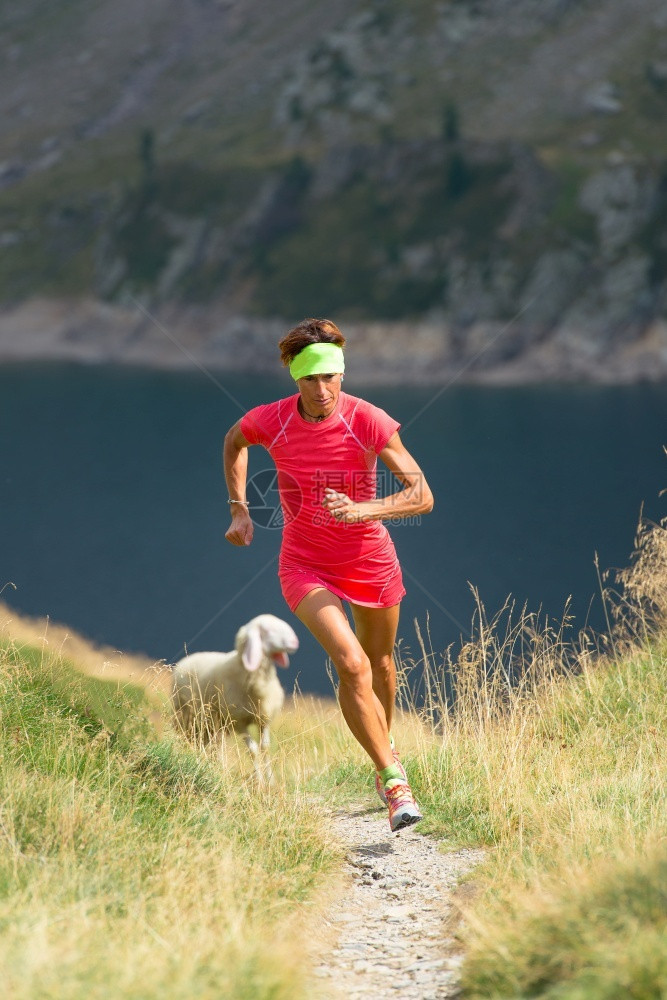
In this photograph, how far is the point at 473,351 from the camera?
70875mm

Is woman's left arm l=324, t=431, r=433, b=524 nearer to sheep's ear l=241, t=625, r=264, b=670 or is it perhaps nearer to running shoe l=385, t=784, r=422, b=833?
running shoe l=385, t=784, r=422, b=833

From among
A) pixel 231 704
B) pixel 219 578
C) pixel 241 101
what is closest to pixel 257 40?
pixel 241 101

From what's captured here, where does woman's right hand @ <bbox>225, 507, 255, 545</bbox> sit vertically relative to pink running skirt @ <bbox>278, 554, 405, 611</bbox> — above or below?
above

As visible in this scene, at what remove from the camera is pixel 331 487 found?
579cm

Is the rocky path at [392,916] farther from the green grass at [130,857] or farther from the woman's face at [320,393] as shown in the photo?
the woman's face at [320,393]

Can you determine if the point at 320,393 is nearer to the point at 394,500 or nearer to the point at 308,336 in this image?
the point at 308,336

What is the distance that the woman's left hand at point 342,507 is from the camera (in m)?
5.28

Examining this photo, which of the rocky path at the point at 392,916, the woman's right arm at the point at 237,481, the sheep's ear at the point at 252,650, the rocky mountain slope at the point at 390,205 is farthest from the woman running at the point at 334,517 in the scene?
the rocky mountain slope at the point at 390,205

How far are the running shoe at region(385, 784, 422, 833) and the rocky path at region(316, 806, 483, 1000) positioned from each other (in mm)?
209

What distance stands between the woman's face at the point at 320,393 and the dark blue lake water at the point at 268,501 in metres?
16.0

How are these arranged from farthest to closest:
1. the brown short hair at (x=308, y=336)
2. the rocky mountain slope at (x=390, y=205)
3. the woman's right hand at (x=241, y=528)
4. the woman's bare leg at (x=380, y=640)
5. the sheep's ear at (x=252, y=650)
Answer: the rocky mountain slope at (x=390, y=205) → the sheep's ear at (x=252, y=650) → the woman's right hand at (x=241, y=528) → the woman's bare leg at (x=380, y=640) → the brown short hair at (x=308, y=336)

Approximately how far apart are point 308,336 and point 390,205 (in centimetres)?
8252

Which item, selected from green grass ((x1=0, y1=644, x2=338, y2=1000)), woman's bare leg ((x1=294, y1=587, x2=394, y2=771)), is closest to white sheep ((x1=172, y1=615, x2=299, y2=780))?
green grass ((x1=0, y1=644, x2=338, y2=1000))

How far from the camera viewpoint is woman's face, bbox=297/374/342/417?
557 centimetres
